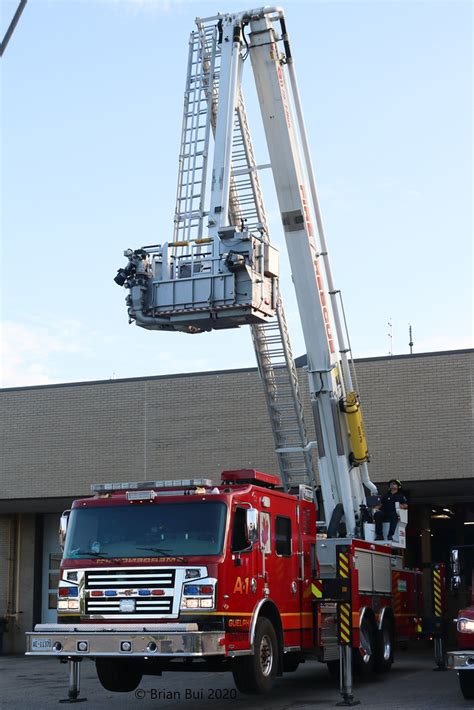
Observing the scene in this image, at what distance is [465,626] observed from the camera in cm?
1223

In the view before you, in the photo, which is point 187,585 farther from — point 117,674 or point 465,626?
point 465,626

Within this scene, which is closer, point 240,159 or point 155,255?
point 155,255

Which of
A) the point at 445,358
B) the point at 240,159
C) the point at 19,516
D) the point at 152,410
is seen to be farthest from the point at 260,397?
the point at 19,516

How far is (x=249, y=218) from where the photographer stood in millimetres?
18500

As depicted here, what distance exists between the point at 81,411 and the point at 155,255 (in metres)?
10.8

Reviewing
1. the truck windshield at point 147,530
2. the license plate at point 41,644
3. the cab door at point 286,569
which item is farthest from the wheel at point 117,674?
the cab door at point 286,569

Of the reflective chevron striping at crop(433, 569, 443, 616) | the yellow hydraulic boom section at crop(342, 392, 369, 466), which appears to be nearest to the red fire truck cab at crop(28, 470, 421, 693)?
the yellow hydraulic boom section at crop(342, 392, 369, 466)

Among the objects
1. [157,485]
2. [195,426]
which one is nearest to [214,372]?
[195,426]

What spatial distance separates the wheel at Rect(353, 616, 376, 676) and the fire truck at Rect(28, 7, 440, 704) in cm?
2

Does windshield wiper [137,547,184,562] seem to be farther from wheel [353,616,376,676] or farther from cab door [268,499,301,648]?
wheel [353,616,376,676]

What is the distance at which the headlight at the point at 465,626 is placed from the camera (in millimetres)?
12195

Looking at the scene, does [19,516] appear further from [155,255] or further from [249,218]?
[155,255]

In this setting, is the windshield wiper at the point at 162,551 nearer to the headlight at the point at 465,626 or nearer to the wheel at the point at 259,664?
the wheel at the point at 259,664

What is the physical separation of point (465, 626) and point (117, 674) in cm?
425
